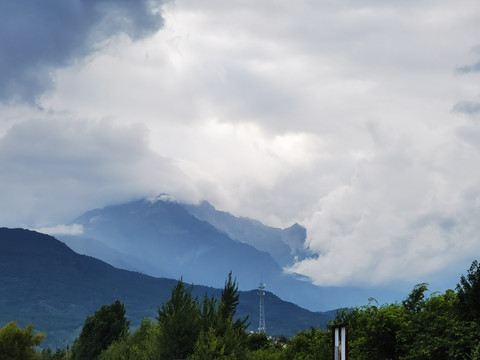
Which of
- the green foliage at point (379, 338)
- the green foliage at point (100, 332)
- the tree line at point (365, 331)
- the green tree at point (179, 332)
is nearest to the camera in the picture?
the tree line at point (365, 331)

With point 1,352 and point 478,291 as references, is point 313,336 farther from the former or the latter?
point 1,352

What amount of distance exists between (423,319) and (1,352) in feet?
201

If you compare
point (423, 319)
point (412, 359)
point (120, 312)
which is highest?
point (120, 312)

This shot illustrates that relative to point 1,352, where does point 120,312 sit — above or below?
above

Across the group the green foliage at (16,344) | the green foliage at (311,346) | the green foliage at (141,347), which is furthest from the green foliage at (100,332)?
the green foliage at (311,346)

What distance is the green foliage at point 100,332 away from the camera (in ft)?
388

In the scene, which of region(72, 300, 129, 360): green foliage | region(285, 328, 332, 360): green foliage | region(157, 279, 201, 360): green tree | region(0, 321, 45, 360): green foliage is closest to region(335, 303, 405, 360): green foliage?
region(285, 328, 332, 360): green foliage

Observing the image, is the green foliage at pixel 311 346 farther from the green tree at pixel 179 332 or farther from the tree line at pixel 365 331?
the green tree at pixel 179 332

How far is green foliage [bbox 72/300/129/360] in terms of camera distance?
118125mm

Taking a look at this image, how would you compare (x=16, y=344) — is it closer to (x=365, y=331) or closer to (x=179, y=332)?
(x=179, y=332)

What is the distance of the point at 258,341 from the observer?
98.4m

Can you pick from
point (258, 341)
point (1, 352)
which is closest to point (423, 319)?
point (258, 341)

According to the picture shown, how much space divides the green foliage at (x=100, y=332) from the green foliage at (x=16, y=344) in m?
28.6

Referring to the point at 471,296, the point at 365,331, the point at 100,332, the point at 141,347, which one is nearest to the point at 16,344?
the point at 141,347
